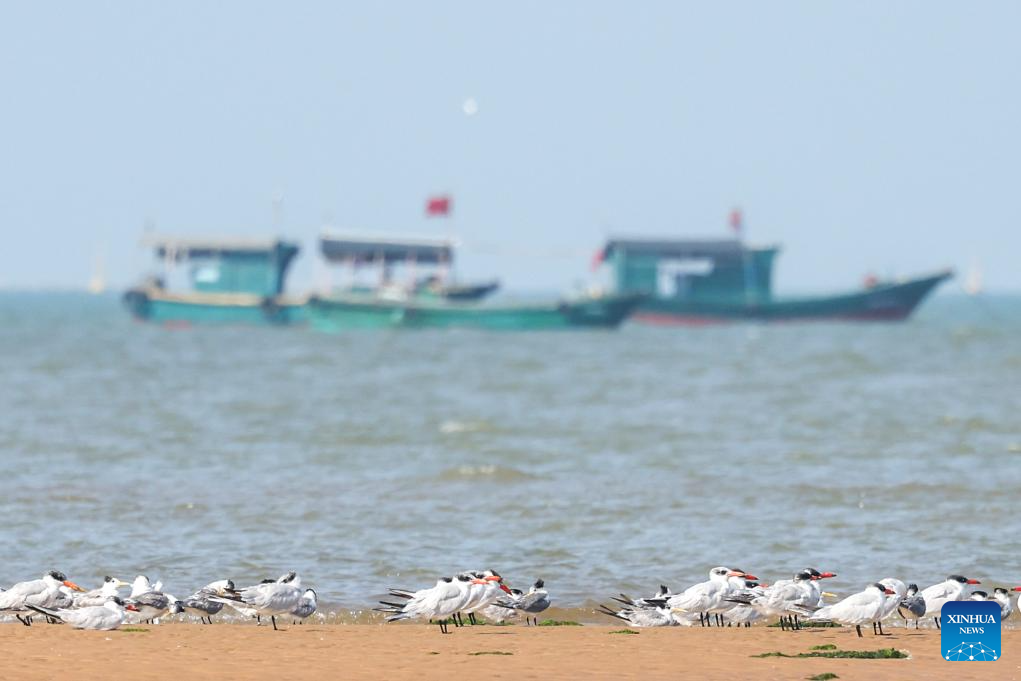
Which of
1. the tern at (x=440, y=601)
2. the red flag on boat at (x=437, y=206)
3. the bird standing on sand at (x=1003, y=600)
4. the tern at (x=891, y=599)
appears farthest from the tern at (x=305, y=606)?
the red flag on boat at (x=437, y=206)

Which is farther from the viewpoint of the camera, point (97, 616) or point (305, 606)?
point (305, 606)

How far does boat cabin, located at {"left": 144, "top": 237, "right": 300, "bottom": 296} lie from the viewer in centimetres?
10219

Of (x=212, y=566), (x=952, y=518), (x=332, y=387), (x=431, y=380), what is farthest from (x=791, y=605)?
(x=431, y=380)

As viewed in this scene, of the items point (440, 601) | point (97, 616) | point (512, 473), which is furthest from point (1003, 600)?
point (512, 473)

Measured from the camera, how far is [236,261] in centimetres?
10338

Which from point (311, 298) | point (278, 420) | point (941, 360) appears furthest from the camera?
point (311, 298)

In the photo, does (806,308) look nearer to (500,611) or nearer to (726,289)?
(726,289)

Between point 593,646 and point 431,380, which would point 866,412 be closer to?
point 431,380

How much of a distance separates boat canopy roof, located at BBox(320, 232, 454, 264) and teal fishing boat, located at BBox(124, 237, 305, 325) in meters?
7.29

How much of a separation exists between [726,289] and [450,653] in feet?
305

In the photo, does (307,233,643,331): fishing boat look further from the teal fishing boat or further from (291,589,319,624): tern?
(291,589,319,624): tern

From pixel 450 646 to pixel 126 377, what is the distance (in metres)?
45.7

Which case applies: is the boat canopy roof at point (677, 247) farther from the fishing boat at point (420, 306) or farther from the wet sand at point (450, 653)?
the wet sand at point (450, 653)

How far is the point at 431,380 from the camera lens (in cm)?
5759
